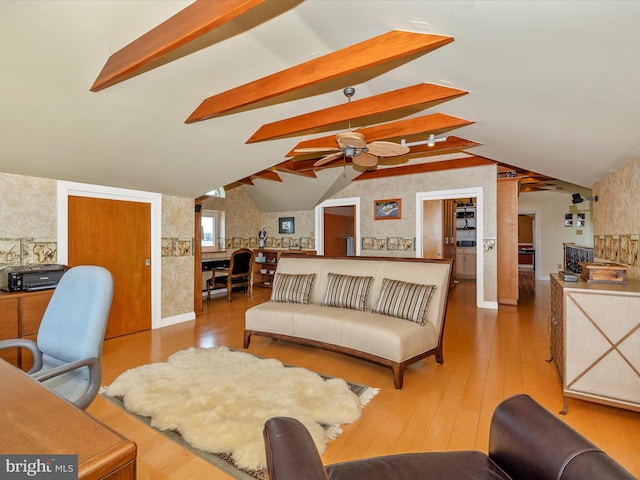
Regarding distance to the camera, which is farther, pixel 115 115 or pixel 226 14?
pixel 115 115

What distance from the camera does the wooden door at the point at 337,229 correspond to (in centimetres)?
789

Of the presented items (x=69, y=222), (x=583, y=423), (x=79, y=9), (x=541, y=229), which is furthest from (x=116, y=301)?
(x=541, y=229)

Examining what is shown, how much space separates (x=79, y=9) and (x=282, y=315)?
9.28 ft

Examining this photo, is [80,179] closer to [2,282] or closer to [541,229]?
[2,282]

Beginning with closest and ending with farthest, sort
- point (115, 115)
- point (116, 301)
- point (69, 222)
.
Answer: point (115, 115), point (69, 222), point (116, 301)

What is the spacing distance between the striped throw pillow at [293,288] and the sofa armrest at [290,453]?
9.00 feet

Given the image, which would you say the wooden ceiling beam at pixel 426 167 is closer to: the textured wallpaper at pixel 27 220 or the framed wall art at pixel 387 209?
the framed wall art at pixel 387 209

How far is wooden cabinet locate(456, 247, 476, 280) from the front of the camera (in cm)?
864

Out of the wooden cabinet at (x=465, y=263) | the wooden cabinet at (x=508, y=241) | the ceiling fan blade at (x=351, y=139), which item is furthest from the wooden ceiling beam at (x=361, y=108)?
the wooden cabinet at (x=465, y=263)

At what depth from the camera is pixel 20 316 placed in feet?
9.27

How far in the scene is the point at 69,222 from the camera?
363 cm

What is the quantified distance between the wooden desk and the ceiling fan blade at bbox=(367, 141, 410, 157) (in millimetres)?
3395

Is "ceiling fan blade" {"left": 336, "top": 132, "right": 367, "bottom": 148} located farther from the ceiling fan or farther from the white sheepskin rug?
the white sheepskin rug

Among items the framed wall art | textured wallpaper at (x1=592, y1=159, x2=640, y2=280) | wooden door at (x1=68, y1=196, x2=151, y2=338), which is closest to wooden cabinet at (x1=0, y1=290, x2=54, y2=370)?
wooden door at (x1=68, y1=196, x2=151, y2=338)
